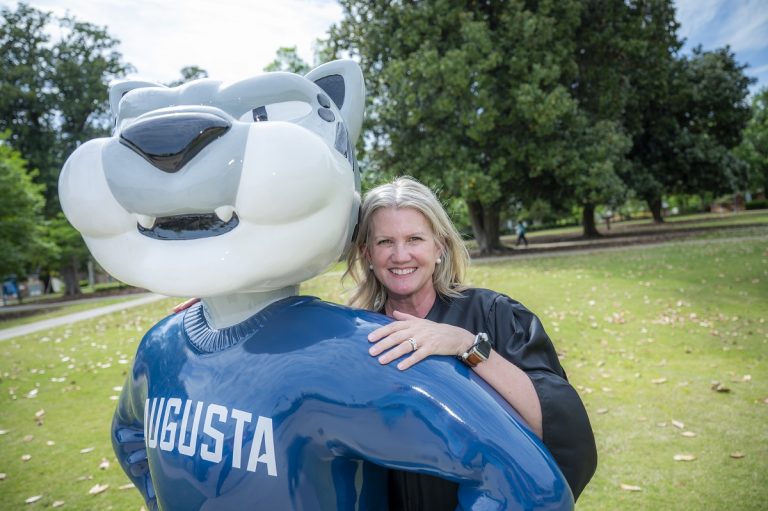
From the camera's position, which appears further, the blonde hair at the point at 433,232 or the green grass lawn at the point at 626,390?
the green grass lawn at the point at 626,390

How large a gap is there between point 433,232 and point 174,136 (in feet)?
2.92

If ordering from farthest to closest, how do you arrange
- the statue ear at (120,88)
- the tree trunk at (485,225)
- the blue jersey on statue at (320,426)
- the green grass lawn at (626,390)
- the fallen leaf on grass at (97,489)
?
the tree trunk at (485,225) → the fallen leaf on grass at (97,489) → the green grass lawn at (626,390) → the statue ear at (120,88) → the blue jersey on statue at (320,426)

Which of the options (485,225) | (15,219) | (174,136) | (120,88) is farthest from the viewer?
(485,225)

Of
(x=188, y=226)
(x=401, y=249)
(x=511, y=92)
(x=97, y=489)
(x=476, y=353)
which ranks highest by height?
(x=511, y=92)

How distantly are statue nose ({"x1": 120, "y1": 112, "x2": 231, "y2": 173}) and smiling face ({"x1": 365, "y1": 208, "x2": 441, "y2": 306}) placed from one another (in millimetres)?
638

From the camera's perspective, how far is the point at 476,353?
4.26ft

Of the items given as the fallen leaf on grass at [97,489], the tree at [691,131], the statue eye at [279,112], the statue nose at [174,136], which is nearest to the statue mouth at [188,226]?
the statue nose at [174,136]

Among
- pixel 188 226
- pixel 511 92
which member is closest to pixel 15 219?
pixel 511 92

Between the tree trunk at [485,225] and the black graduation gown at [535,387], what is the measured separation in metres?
19.3

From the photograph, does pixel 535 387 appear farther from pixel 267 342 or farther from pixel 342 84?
pixel 342 84

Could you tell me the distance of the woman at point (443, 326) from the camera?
1314mm

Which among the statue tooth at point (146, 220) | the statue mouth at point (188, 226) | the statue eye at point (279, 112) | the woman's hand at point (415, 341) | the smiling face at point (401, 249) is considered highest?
the statue eye at point (279, 112)

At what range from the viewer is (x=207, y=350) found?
143cm

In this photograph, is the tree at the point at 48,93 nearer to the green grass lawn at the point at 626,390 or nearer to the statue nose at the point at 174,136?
the green grass lawn at the point at 626,390
